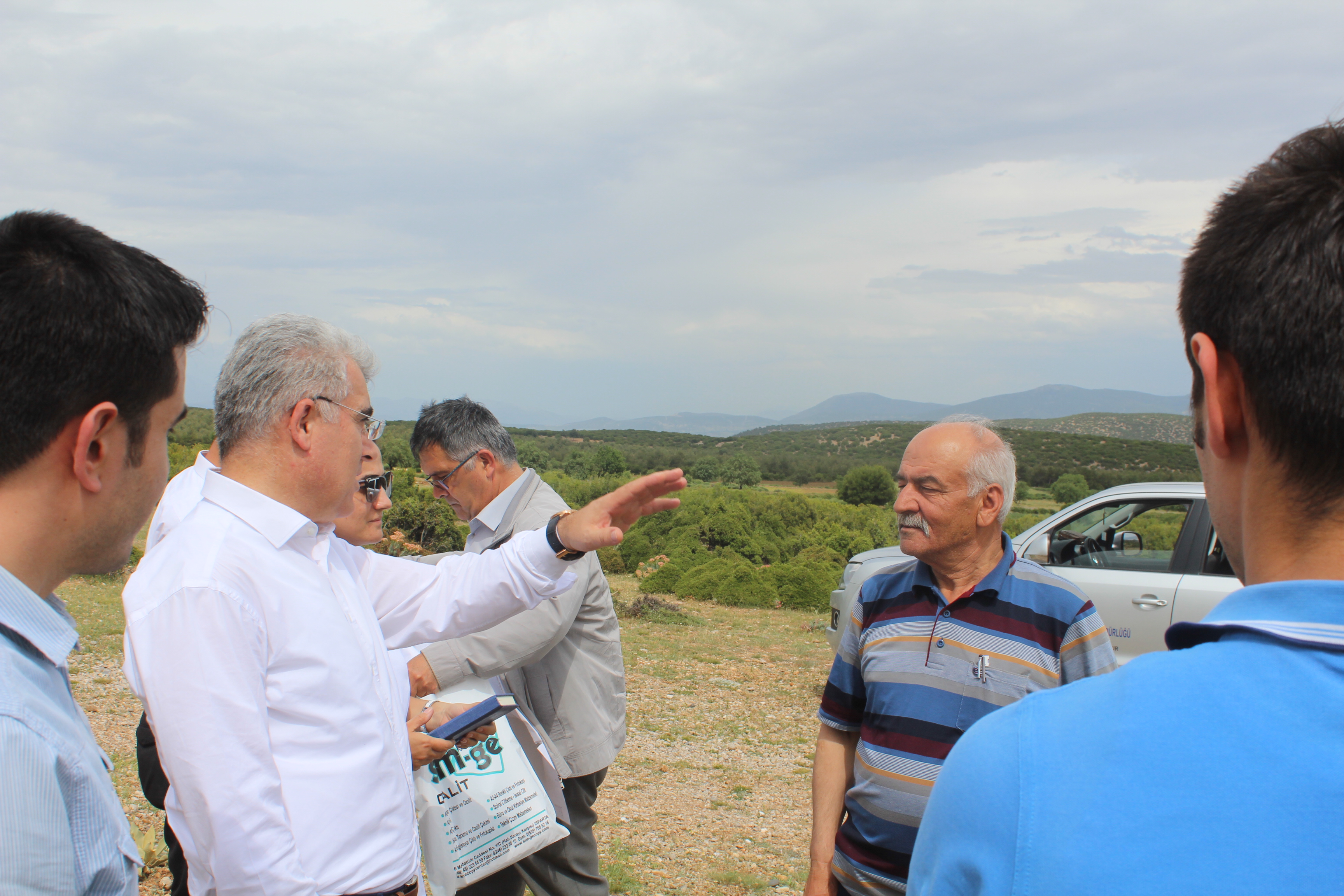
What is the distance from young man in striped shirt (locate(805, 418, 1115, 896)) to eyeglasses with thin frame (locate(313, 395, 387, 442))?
154 cm

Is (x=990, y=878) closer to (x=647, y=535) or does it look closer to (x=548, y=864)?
(x=548, y=864)

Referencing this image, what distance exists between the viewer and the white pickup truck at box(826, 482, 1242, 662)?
6.05m

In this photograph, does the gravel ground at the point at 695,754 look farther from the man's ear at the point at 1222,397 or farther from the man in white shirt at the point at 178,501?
the man's ear at the point at 1222,397

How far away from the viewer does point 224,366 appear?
1.94 metres

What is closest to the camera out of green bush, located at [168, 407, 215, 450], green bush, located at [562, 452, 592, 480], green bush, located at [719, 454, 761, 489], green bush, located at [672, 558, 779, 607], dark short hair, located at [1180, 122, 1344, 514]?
dark short hair, located at [1180, 122, 1344, 514]

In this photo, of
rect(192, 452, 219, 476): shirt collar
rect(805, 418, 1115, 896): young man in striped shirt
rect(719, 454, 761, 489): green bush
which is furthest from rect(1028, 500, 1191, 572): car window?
rect(719, 454, 761, 489): green bush

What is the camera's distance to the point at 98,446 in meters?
1.14

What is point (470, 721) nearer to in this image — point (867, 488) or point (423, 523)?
point (423, 523)

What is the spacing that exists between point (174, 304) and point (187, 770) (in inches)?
35.8

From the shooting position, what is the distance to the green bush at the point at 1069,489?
117 ft

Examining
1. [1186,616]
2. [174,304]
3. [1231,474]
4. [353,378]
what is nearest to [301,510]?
[353,378]

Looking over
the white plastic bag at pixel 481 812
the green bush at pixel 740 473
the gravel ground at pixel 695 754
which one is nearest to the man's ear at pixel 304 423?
the white plastic bag at pixel 481 812

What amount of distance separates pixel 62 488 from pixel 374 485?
6.89ft

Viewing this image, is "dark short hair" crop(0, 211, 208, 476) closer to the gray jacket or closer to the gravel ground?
the gray jacket
